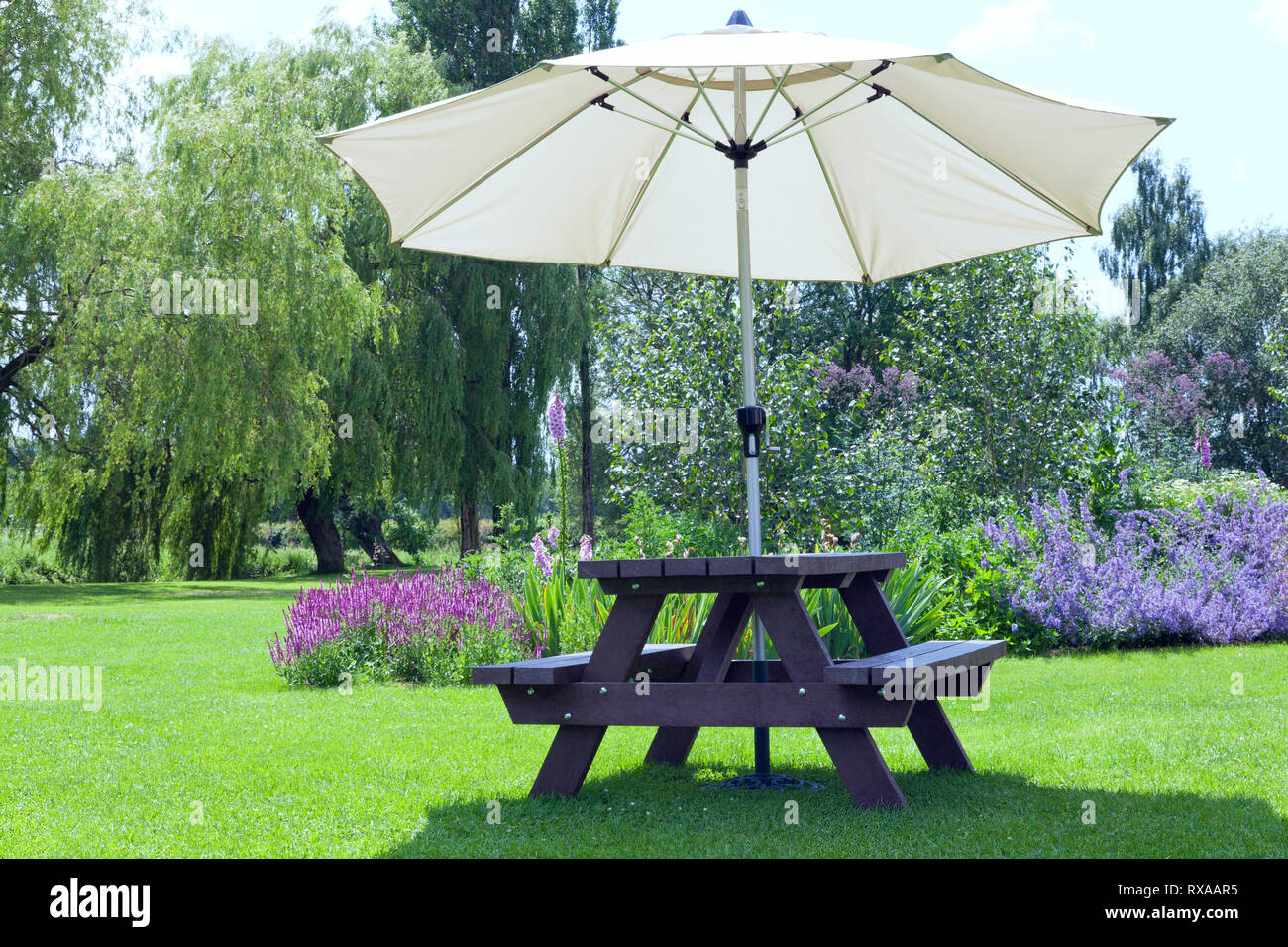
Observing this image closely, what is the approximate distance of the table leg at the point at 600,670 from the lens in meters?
4.09

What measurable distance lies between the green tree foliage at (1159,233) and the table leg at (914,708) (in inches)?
1225

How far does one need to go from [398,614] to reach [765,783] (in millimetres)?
4032

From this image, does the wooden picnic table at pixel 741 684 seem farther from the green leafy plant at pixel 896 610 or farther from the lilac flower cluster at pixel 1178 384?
the lilac flower cluster at pixel 1178 384

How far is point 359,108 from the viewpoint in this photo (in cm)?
2128

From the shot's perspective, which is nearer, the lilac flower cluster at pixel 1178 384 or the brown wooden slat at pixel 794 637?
the brown wooden slat at pixel 794 637

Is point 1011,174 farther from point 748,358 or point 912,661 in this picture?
point 912,661

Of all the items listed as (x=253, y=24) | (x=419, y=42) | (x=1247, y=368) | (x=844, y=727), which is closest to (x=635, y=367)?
(x=844, y=727)

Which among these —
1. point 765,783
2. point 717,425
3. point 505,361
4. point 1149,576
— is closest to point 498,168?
point 765,783

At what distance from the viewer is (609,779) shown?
4.65 m

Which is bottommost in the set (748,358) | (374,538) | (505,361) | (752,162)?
(374,538)

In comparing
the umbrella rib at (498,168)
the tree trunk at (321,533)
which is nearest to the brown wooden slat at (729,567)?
the umbrella rib at (498,168)
